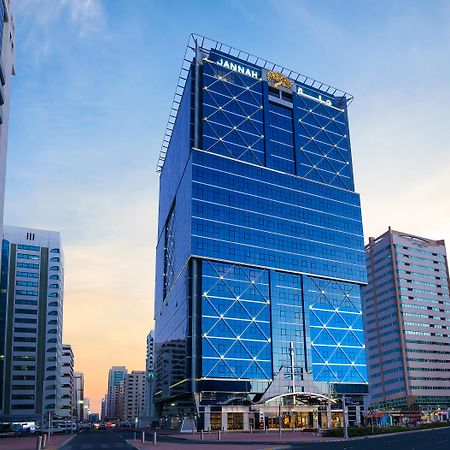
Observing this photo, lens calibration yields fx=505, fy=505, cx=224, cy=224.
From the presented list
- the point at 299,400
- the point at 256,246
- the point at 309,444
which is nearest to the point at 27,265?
the point at 256,246

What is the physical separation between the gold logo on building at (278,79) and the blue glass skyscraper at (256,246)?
33 centimetres

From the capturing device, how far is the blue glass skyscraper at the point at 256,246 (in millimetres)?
115438

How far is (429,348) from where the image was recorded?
19500cm

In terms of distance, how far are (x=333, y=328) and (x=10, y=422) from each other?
10081 centimetres

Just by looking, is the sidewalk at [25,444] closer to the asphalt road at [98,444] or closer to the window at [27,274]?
the asphalt road at [98,444]

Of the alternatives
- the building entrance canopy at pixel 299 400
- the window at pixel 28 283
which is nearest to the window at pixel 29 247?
the window at pixel 28 283

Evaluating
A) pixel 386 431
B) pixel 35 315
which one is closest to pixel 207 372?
pixel 386 431

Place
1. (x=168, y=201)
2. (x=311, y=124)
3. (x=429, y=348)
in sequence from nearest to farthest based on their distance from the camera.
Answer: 1. (x=311, y=124)
2. (x=168, y=201)
3. (x=429, y=348)

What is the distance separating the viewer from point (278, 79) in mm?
149875

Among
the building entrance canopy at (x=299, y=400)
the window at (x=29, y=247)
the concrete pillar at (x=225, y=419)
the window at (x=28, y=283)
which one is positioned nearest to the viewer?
the concrete pillar at (x=225, y=419)

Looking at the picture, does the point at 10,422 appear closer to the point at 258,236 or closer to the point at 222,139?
the point at 258,236

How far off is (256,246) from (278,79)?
54732 millimetres

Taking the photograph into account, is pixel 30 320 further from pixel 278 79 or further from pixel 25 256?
pixel 278 79

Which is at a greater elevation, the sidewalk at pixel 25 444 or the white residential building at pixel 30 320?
the white residential building at pixel 30 320
